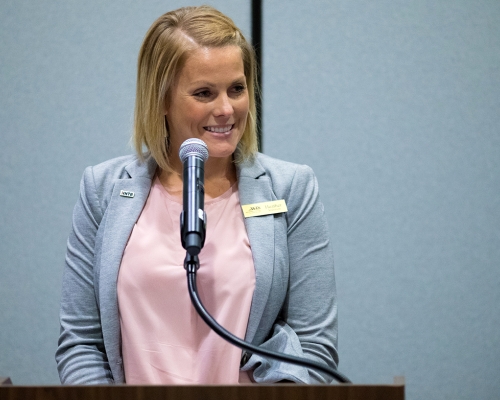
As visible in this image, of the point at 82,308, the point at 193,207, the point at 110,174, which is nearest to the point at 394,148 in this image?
the point at 110,174

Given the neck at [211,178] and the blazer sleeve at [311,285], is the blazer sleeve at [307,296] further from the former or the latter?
the neck at [211,178]

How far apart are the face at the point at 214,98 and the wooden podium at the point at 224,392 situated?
736 mm

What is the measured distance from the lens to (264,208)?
5.34 ft

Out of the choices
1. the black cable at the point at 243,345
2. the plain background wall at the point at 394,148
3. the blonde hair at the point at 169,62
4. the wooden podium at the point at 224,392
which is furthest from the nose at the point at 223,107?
the plain background wall at the point at 394,148

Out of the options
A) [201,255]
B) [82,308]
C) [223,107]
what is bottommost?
[82,308]

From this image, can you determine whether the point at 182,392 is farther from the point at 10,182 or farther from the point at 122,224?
the point at 10,182

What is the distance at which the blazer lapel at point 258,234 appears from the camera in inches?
60.4

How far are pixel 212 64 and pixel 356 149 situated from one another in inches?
46.6

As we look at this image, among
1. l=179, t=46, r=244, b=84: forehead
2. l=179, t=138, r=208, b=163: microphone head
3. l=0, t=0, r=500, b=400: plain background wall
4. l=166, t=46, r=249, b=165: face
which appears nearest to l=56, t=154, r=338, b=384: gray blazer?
l=166, t=46, r=249, b=165: face

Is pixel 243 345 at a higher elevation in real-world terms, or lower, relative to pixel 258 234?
lower

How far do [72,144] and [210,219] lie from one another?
1.14 metres

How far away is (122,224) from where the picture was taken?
1613mm

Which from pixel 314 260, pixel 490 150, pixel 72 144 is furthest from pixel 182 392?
pixel 490 150

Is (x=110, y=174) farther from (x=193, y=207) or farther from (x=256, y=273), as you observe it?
(x=193, y=207)
